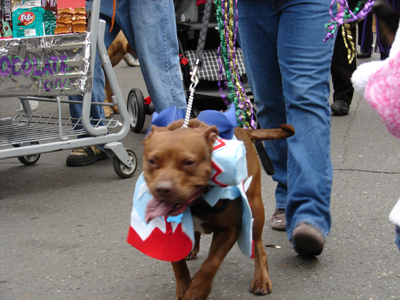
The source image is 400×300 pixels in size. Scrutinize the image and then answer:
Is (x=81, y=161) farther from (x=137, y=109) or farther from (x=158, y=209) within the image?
(x=158, y=209)

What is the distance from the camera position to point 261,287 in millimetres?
2162

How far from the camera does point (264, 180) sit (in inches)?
151

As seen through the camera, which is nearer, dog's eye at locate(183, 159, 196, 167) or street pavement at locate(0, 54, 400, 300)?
dog's eye at locate(183, 159, 196, 167)

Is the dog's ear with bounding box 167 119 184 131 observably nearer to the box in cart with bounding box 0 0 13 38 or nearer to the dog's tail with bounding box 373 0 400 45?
the dog's tail with bounding box 373 0 400 45

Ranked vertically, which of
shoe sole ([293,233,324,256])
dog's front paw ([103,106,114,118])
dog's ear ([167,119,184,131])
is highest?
dog's ear ([167,119,184,131])

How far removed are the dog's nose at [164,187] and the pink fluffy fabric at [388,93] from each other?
68 centimetres

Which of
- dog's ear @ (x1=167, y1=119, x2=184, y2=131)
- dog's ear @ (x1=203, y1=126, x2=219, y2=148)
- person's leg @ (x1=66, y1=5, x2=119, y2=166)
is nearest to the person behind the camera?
dog's ear @ (x1=203, y1=126, x2=219, y2=148)

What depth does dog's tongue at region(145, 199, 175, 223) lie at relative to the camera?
1.64m

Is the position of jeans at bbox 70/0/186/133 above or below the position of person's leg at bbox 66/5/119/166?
above

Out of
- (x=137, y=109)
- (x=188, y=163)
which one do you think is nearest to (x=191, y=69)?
(x=137, y=109)

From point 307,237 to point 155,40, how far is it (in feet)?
7.11

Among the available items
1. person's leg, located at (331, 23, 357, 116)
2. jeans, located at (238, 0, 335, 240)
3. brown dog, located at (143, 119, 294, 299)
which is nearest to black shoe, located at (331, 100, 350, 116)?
person's leg, located at (331, 23, 357, 116)

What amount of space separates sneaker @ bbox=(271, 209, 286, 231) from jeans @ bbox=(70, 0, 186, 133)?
1.39 meters

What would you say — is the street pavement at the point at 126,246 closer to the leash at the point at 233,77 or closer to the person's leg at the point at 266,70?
the person's leg at the point at 266,70
